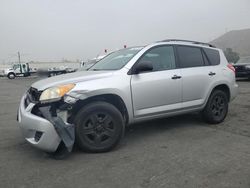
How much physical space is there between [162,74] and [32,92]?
6.94 ft

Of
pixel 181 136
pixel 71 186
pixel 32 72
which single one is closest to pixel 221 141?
pixel 181 136

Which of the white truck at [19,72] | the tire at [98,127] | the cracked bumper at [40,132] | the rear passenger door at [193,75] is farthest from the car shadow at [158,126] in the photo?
the white truck at [19,72]

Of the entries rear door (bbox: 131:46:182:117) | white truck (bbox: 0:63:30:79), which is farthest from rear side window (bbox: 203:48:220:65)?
white truck (bbox: 0:63:30:79)

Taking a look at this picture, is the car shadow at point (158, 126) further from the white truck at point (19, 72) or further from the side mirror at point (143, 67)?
the white truck at point (19, 72)

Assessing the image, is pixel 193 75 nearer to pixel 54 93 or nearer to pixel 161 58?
pixel 161 58

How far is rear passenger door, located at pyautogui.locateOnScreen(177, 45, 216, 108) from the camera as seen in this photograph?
16.2ft

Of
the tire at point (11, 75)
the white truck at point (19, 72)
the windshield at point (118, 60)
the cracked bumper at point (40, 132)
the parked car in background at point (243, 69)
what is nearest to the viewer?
the cracked bumper at point (40, 132)

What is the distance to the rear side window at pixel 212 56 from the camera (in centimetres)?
556

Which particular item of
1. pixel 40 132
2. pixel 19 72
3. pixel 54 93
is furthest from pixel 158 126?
pixel 19 72

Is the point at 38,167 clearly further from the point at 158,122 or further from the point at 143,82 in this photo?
the point at 158,122

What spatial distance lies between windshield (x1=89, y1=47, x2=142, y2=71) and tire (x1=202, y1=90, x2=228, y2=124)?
6.09ft

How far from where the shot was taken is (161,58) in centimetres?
480

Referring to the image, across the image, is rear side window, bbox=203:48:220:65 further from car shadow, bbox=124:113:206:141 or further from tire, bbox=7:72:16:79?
tire, bbox=7:72:16:79

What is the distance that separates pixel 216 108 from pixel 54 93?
11.1 feet
